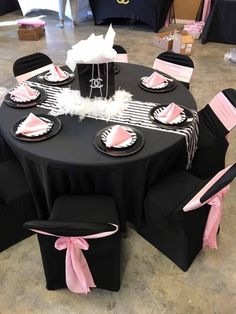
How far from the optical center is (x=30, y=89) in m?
1.95

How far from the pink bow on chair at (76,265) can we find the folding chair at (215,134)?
0.95 meters

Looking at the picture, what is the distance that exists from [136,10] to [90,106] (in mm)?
4015

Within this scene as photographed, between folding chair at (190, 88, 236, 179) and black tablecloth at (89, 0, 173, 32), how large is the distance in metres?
3.57

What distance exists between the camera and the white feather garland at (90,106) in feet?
5.80

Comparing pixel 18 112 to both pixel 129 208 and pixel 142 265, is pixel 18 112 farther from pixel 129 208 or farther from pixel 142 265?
pixel 142 265

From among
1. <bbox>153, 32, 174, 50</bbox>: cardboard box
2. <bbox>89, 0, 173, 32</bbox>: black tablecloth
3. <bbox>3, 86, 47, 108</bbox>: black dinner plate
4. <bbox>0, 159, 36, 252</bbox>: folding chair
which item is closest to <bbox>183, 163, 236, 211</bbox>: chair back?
<bbox>0, 159, 36, 252</bbox>: folding chair

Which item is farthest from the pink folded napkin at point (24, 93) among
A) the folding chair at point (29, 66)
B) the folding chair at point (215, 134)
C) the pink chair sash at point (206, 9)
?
the pink chair sash at point (206, 9)

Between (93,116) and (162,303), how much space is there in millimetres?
1115

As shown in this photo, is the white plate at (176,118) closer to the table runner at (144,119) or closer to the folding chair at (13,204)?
the table runner at (144,119)

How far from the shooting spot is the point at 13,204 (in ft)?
5.67

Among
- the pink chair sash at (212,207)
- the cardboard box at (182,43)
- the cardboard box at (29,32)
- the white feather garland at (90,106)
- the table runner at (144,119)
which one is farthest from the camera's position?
the cardboard box at (29,32)

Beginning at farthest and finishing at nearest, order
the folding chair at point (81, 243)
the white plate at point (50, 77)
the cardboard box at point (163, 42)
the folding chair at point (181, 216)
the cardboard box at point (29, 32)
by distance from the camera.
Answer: the cardboard box at point (29, 32)
the cardboard box at point (163, 42)
the white plate at point (50, 77)
the folding chair at point (181, 216)
the folding chair at point (81, 243)

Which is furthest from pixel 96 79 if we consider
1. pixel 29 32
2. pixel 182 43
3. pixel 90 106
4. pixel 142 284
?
pixel 29 32

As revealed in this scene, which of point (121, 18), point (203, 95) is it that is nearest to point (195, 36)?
point (121, 18)
